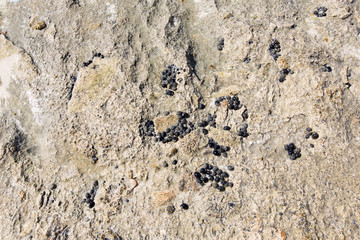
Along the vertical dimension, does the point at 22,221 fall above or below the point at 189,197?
above

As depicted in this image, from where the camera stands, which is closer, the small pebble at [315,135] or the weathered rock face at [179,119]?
the weathered rock face at [179,119]

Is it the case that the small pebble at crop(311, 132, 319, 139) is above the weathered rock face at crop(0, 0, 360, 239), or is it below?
below

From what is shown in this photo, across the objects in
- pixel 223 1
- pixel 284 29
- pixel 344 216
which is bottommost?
pixel 344 216

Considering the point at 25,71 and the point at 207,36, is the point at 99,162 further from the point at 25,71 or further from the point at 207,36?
the point at 207,36

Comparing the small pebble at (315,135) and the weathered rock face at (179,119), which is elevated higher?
the weathered rock face at (179,119)

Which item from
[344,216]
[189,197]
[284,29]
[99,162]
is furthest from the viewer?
[284,29]

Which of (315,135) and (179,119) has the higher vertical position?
(179,119)

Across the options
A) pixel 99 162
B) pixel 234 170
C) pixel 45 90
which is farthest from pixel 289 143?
pixel 45 90

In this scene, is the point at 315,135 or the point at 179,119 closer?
the point at 315,135
